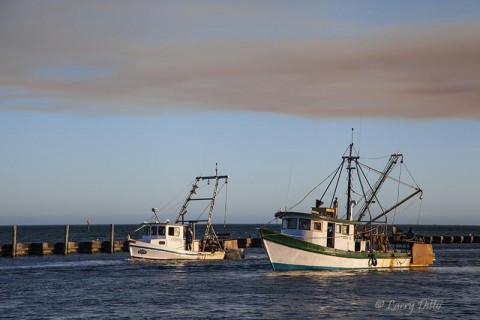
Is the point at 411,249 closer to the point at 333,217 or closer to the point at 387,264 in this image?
the point at 387,264

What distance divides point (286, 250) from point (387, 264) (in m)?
11.7

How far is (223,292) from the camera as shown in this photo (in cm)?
4422

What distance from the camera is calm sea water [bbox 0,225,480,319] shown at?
120ft

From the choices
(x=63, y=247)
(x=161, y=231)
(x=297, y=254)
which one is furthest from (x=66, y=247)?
(x=297, y=254)

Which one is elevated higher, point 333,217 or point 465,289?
point 333,217

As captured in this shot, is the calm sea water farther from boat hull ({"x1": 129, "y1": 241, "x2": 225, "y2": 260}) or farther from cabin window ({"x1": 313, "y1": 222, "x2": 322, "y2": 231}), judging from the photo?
cabin window ({"x1": 313, "y1": 222, "x2": 322, "y2": 231})

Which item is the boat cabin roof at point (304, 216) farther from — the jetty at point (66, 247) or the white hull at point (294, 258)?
the jetty at point (66, 247)

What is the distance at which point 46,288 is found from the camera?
45.7m

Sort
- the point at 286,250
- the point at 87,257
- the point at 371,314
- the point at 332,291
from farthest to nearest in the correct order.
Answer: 1. the point at 87,257
2. the point at 286,250
3. the point at 332,291
4. the point at 371,314

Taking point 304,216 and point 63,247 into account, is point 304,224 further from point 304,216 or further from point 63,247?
point 63,247

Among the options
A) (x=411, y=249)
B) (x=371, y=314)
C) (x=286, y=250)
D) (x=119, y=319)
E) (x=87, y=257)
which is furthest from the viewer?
(x=87, y=257)

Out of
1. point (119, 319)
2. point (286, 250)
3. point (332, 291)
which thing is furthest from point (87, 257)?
point (119, 319)

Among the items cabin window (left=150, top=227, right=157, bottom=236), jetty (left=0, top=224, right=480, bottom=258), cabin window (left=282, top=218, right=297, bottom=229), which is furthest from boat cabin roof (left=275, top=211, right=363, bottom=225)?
jetty (left=0, top=224, right=480, bottom=258)

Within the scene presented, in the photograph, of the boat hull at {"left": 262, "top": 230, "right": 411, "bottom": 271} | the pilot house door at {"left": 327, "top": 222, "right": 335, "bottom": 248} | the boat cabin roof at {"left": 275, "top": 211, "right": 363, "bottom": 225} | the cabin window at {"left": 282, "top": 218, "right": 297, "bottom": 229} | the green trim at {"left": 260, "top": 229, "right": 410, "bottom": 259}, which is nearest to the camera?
the green trim at {"left": 260, "top": 229, "right": 410, "bottom": 259}
